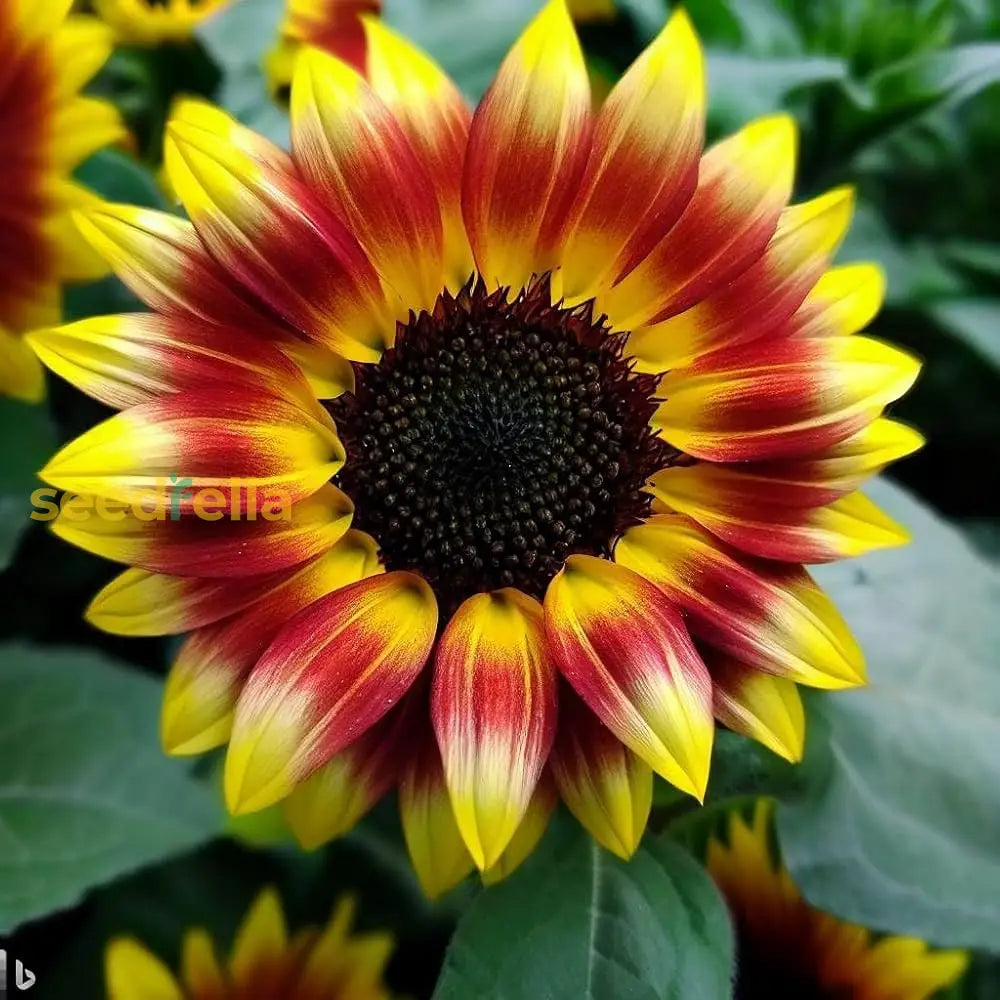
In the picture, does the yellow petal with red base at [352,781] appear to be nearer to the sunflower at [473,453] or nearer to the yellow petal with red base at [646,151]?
the sunflower at [473,453]

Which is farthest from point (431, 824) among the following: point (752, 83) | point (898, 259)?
point (898, 259)

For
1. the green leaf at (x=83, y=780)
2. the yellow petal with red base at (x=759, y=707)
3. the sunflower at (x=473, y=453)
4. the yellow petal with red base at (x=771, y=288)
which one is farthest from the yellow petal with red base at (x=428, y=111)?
the green leaf at (x=83, y=780)

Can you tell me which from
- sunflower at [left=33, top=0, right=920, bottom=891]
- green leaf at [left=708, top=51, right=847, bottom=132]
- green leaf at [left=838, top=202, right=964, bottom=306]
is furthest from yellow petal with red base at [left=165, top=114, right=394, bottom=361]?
green leaf at [left=838, top=202, right=964, bottom=306]

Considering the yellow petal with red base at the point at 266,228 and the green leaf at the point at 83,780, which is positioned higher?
the yellow petal with red base at the point at 266,228

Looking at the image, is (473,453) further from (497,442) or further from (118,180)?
(118,180)

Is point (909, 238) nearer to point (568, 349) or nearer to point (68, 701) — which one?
point (568, 349)

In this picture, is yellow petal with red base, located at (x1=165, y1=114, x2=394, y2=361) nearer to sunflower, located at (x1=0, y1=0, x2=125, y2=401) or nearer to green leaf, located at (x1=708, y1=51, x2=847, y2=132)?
sunflower, located at (x1=0, y1=0, x2=125, y2=401)
